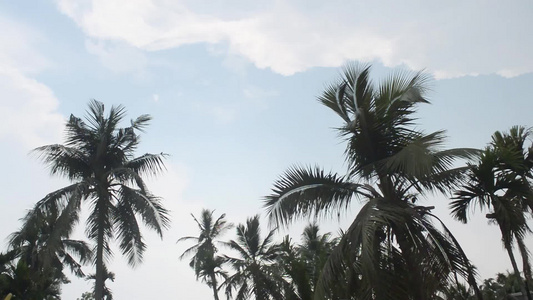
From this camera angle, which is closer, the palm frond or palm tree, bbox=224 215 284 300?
the palm frond

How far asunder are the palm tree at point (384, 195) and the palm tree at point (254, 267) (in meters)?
11.7

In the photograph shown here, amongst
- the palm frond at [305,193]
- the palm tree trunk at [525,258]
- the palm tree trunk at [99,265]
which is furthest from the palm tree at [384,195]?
the palm tree trunk at [99,265]

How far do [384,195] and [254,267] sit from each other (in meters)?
17.1

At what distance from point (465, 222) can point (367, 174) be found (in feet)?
11.6

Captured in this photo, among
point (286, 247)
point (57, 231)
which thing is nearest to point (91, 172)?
point (57, 231)

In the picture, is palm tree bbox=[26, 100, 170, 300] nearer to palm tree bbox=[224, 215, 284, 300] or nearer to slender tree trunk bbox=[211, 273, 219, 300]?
palm tree bbox=[224, 215, 284, 300]

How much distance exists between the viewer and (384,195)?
10.9 metres

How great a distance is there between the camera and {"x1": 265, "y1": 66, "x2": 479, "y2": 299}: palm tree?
32.0 feet

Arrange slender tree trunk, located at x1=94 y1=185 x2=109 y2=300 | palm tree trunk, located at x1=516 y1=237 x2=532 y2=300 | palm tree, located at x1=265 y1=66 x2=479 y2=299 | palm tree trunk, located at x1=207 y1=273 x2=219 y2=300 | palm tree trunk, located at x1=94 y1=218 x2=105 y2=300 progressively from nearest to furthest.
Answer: palm tree, located at x1=265 y1=66 x2=479 y2=299 < palm tree trunk, located at x1=516 y1=237 x2=532 y2=300 < palm tree trunk, located at x1=94 y1=218 x2=105 y2=300 < slender tree trunk, located at x1=94 y1=185 x2=109 y2=300 < palm tree trunk, located at x1=207 y1=273 x2=219 y2=300

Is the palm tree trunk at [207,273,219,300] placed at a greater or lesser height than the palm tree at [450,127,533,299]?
greater

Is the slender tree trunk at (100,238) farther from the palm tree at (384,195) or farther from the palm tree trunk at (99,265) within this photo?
the palm tree at (384,195)

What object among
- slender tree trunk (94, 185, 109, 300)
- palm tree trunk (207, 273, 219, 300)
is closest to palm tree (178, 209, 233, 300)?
palm tree trunk (207, 273, 219, 300)

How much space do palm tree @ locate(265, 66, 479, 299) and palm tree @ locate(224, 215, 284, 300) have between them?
1173 centimetres

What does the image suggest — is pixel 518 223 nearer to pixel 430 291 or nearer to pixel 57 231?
pixel 430 291
